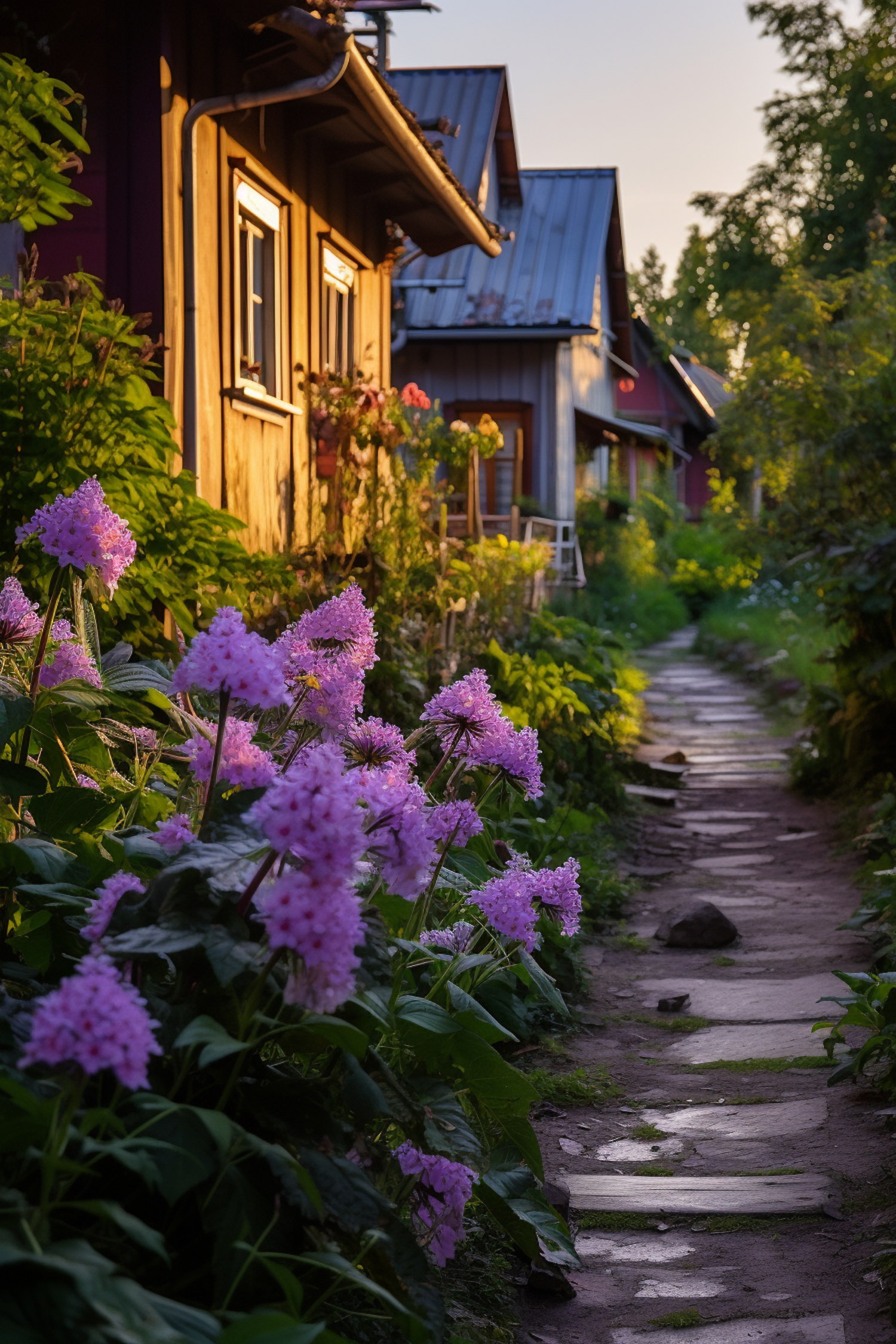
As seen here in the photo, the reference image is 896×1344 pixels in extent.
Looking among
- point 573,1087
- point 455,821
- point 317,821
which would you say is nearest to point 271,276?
point 573,1087

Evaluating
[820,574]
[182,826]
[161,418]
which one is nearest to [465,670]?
[820,574]

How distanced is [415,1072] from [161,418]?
272 centimetres

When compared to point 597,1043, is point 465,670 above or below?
above

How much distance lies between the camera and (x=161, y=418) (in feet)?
14.1

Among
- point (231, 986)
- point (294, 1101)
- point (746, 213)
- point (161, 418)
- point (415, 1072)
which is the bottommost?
point (415, 1072)

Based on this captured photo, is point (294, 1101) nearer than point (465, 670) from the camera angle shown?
Yes

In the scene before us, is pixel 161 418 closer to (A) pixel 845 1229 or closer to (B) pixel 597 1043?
(B) pixel 597 1043

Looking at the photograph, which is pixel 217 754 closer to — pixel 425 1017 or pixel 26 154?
pixel 425 1017

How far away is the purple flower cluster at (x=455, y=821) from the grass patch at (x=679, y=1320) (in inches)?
37.9

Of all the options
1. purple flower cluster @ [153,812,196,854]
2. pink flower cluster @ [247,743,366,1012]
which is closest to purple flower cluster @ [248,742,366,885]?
pink flower cluster @ [247,743,366,1012]

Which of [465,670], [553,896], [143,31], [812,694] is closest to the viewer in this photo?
[553,896]

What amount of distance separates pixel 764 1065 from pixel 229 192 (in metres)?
4.55

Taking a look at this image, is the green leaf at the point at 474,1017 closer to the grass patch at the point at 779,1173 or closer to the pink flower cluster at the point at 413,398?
the grass patch at the point at 779,1173

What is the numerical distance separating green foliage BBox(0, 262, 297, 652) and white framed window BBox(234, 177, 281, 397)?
1.81 meters
